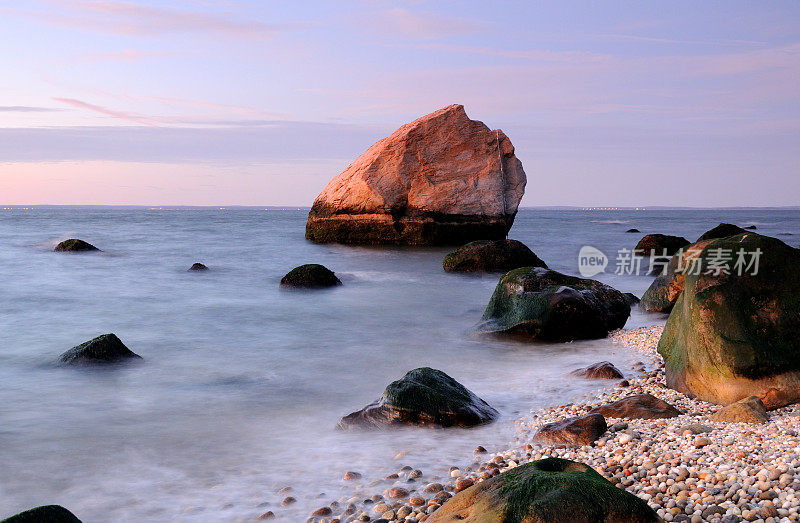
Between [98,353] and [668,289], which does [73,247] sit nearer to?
[98,353]

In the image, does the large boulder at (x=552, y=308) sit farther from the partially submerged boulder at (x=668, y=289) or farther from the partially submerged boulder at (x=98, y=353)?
the partially submerged boulder at (x=98, y=353)

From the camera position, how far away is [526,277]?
30.8 feet

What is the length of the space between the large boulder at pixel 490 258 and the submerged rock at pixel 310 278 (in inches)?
157

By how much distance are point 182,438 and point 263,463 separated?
1.06 meters

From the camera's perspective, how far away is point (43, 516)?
2932 millimetres

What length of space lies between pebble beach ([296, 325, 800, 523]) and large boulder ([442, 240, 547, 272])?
39.1ft

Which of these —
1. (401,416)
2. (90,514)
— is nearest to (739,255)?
(401,416)

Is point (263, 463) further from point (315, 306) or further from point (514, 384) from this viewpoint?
point (315, 306)

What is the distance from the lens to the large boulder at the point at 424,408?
17.7 ft

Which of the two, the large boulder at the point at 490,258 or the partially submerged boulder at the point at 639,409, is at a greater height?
the large boulder at the point at 490,258

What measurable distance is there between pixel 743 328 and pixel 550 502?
3.55 m

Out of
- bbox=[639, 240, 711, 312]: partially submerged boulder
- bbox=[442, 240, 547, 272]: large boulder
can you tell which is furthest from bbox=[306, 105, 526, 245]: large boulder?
bbox=[639, 240, 711, 312]: partially submerged boulder

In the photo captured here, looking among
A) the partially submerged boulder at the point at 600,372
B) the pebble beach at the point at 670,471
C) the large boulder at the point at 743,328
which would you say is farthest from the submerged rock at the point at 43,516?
the partially submerged boulder at the point at 600,372

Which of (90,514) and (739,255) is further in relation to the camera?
(739,255)
